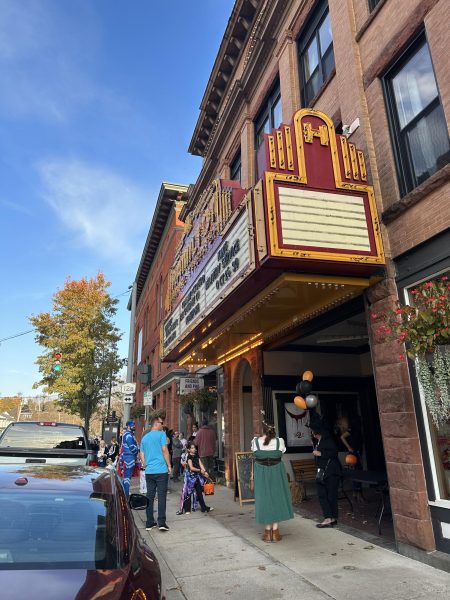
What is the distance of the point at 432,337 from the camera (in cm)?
471

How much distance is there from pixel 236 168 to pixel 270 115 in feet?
9.72

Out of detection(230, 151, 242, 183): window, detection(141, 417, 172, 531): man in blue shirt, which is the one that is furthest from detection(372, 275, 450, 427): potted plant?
detection(230, 151, 242, 183): window

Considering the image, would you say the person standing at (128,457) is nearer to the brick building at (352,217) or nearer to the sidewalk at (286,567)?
the sidewalk at (286,567)


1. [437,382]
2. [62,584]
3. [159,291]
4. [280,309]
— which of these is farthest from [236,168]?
[159,291]

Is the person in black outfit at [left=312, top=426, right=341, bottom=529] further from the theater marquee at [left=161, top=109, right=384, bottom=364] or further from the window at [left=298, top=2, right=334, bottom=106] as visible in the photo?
the window at [left=298, top=2, right=334, bottom=106]

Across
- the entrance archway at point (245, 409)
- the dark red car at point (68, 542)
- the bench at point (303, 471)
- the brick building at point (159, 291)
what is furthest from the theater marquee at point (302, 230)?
the brick building at point (159, 291)

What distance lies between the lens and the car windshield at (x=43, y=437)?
31.1 ft

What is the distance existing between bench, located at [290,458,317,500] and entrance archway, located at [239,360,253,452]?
3042 mm

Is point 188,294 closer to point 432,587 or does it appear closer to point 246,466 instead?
point 246,466

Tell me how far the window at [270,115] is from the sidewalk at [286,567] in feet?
33.4

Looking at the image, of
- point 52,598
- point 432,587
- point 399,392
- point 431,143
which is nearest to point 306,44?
point 431,143

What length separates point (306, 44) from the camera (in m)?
11.0

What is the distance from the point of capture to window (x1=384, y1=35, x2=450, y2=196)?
641cm

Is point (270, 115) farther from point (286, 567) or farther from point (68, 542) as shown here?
point (68, 542)
